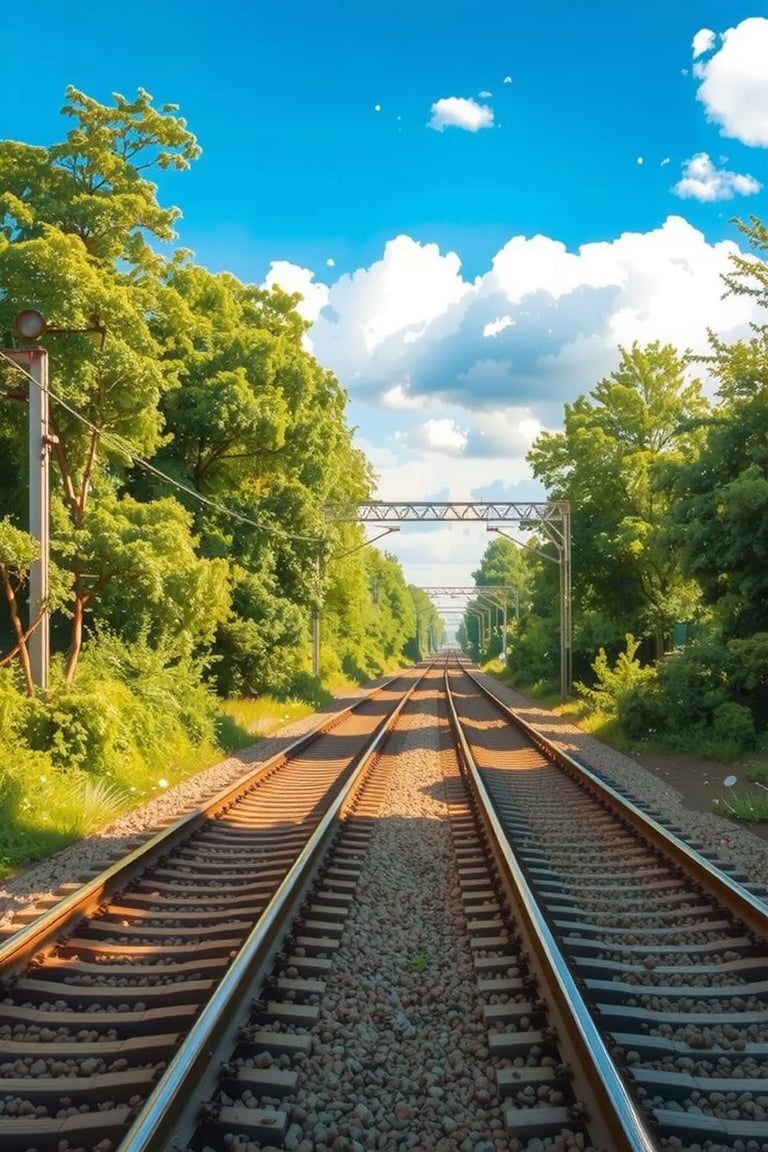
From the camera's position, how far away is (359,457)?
1802 inches

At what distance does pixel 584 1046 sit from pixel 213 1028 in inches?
63.1

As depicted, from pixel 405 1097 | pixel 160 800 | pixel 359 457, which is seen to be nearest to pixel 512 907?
pixel 405 1097

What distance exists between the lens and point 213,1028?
4.02 m

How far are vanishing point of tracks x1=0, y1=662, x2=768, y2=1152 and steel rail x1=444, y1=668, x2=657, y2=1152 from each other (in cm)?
1

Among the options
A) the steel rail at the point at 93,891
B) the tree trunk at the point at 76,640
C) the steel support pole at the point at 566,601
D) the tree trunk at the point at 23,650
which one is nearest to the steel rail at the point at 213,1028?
the steel rail at the point at 93,891

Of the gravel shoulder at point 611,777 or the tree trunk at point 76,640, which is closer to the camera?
the gravel shoulder at point 611,777

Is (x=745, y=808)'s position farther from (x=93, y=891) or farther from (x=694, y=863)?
(x=93, y=891)

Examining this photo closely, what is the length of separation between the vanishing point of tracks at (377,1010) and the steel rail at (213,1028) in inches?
0.5

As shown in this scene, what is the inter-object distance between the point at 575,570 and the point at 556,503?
123 inches

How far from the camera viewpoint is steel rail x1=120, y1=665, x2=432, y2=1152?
3285 millimetres

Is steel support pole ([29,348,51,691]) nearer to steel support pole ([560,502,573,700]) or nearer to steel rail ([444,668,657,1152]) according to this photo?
steel rail ([444,668,657,1152])

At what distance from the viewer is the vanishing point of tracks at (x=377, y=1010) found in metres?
3.57

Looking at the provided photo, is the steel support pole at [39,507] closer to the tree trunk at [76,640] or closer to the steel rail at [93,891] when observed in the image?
the tree trunk at [76,640]

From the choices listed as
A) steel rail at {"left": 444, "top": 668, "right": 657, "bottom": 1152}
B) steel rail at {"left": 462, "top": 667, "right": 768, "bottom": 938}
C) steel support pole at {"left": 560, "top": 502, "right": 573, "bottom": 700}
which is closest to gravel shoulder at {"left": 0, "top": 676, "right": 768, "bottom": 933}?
steel rail at {"left": 462, "top": 667, "right": 768, "bottom": 938}
